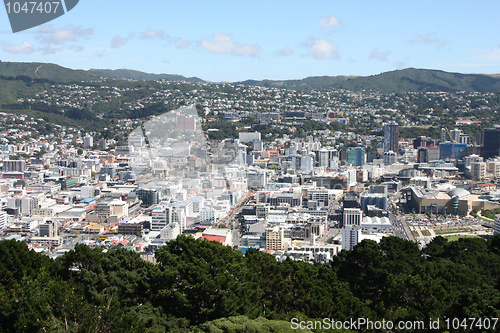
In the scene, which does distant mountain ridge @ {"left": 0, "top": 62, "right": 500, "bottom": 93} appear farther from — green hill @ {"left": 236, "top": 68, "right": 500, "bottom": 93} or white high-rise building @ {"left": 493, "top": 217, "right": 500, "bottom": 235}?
white high-rise building @ {"left": 493, "top": 217, "right": 500, "bottom": 235}

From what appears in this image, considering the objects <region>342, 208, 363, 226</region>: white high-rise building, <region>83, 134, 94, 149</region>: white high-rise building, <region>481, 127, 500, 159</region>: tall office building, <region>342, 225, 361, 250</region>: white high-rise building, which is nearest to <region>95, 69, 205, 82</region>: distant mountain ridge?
<region>83, 134, 94, 149</region>: white high-rise building

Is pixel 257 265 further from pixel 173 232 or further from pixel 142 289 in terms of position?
pixel 173 232

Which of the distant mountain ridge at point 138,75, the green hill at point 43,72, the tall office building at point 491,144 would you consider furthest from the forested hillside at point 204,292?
the distant mountain ridge at point 138,75

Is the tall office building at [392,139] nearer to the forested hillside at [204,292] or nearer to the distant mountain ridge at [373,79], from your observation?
the forested hillside at [204,292]

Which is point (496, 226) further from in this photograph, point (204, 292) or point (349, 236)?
point (204, 292)

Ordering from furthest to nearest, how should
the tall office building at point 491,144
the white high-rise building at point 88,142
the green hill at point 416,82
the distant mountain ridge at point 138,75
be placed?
the distant mountain ridge at point 138,75 → the green hill at point 416,82 → the white high-rise building at point 88,142 → the tall office building at point 491,144

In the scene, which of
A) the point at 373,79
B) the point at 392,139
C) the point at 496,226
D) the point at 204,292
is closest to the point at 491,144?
the point at 392,139
